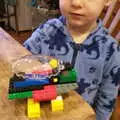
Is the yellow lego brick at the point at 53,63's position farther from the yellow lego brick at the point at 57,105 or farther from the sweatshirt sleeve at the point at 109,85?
the sweatshirt sleeve at the point at 109,85

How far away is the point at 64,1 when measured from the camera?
2.11 ft

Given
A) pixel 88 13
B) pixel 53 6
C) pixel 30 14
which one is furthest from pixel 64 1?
pixel 30 14

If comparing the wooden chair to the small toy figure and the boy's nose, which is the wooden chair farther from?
the small toy figure

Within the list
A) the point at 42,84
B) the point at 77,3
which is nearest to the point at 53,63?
the point at 42,84

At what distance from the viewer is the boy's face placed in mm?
621

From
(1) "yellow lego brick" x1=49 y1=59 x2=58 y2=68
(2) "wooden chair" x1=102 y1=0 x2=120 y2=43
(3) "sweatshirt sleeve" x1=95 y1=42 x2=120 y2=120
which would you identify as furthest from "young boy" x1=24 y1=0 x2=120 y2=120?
(2) "wooden chair" x1=102 y1=0 x2=120 y2=43

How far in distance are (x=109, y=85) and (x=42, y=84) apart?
38 centimetres

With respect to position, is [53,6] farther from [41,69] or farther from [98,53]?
[41,69]

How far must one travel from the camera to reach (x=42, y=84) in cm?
45

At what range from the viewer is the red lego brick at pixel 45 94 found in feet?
1.44

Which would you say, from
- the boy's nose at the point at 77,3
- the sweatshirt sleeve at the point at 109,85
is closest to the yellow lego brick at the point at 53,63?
the boy's nose at the point at 77,3

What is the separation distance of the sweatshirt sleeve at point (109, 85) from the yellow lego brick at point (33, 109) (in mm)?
355

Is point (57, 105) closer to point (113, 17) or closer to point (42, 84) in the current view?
point (42, 84)

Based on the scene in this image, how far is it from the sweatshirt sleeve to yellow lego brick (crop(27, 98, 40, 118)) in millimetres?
355
